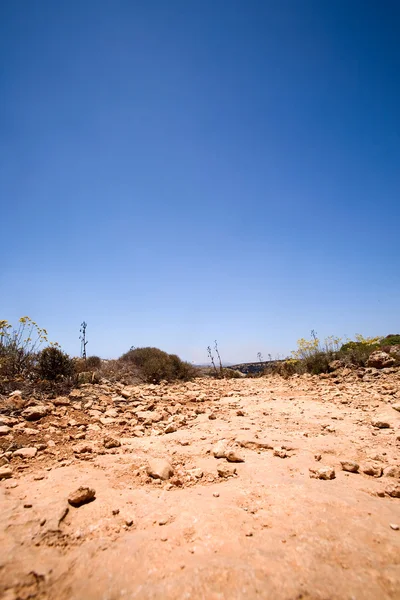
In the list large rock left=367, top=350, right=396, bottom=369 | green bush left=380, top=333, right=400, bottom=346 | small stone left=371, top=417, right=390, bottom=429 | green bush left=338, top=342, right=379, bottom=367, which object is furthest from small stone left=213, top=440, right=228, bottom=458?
green bush left=380, top=333, right=400, bottom=346

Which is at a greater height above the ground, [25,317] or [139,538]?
[25,317]

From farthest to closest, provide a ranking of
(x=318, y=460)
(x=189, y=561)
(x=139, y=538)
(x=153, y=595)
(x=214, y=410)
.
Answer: (x=214, y=410), (x=318, y=460), (x=139, y=538), (x=189, y=561), (x=153, y=595)

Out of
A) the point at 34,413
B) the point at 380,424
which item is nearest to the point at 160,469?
the point at 34,413

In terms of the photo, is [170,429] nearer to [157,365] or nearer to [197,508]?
[197,508]

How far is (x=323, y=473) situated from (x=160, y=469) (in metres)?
1.64

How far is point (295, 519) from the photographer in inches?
80.7

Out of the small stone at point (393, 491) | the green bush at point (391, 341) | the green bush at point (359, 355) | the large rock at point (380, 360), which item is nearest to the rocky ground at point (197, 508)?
the small stone at point (393, 491)

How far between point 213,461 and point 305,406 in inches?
145

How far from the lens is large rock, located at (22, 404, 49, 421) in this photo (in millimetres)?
4510

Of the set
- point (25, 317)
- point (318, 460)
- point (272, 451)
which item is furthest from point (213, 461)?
point (25, 317)

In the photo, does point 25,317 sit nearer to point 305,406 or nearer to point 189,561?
point 305,406

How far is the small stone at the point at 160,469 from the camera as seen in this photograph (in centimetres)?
289

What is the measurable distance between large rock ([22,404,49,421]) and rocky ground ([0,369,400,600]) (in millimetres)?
18

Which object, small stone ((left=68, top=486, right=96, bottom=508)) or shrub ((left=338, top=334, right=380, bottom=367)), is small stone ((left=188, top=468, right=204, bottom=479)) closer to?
small stone ((left=68, top=486, right=96, bottom=508))
